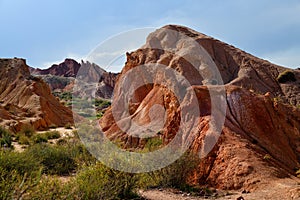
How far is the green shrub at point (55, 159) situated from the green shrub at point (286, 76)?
1722 cm

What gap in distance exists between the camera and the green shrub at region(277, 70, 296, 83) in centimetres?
2371

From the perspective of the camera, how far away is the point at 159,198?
820cm

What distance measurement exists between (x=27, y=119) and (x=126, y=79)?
1116cm

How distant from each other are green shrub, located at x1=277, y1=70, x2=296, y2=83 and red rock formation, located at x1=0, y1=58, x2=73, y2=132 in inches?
823

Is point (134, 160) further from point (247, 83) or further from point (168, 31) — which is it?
point (168, 31)

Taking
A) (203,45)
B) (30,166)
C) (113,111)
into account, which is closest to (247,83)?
(203,45)

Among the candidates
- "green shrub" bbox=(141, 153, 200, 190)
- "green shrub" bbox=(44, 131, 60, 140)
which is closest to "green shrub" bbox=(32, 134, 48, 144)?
"green shrub" bbox=(44, 131, 60, 140)

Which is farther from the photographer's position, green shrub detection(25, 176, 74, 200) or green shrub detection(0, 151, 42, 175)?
green shrub detection(0, 151, 42, 175)

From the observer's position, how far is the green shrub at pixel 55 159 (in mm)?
12667

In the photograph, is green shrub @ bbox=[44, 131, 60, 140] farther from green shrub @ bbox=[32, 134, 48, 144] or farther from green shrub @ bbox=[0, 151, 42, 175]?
green shrub @ bbox=[0, 151, 42, 175]

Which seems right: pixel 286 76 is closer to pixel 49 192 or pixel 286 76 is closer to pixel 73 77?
pixel 49 192

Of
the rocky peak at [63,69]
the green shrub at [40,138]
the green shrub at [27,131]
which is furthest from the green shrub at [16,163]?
the rocky peak at [63,69]

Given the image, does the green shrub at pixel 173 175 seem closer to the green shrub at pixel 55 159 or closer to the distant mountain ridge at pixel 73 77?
the green shrub at pixel 55 159

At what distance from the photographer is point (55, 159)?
43.2 feet
